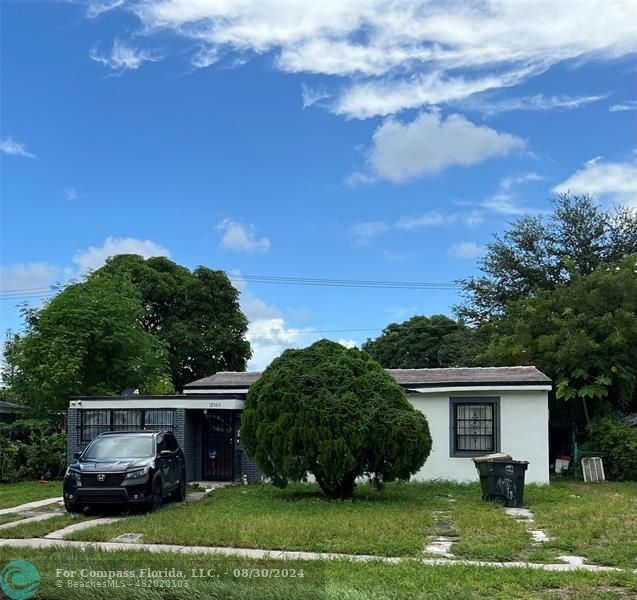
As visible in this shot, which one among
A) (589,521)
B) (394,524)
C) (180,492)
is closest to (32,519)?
(180,492)

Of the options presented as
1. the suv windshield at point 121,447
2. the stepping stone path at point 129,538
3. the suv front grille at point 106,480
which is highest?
the suv windshield at point 121,447

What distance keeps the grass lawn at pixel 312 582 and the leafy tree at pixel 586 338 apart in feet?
49.7

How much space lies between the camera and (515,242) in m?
32.7

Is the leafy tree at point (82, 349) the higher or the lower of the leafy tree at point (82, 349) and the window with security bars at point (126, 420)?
the higher

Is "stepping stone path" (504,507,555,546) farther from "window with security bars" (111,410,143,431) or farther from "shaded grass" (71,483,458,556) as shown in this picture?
"window with security bars" (111,410,143,431)

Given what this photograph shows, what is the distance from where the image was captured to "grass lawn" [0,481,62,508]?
16.5m

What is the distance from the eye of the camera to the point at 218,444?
20.1 meters

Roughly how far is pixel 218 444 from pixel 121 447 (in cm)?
569

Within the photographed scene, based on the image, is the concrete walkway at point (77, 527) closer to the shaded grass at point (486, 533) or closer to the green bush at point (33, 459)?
the shaded grass at point (486, 533)

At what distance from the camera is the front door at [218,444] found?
19.9m

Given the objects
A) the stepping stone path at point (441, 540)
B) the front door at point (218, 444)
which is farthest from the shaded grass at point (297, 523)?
the front door at point (218, 444)

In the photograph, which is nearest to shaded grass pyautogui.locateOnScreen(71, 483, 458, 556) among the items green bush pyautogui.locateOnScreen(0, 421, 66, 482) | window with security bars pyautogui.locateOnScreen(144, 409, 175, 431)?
window with security bars pyautogui.locateOnScreen(144, 409, 175, 431)

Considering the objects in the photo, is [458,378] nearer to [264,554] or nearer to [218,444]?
[218,444]

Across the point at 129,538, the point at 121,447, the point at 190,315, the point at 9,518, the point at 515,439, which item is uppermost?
the point at 190,315
